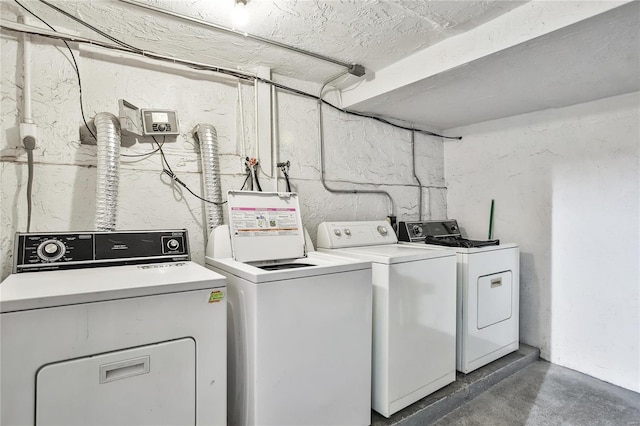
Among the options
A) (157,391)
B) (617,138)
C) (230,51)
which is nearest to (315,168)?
(230,51)

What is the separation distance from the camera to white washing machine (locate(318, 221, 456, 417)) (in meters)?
1.87

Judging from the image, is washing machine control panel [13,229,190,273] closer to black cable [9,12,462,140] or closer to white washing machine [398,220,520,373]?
black cable [9,12,462,140]

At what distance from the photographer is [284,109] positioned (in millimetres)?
2551

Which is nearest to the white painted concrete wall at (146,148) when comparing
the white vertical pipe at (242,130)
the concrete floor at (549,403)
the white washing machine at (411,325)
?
the white vertical pipe at (242,130)

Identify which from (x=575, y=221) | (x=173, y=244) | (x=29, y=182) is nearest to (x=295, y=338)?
(x=173, y=244)

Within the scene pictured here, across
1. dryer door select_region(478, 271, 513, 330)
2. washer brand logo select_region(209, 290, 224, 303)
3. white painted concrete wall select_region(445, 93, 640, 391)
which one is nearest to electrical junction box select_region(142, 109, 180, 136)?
washer brand logo select_region(209, 290, 224, 303)

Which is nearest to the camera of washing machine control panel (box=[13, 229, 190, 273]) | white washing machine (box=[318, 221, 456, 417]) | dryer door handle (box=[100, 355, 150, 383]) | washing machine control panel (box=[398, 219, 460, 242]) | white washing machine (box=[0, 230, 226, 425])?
white washing machine (box=[0, 230, 226, 425])

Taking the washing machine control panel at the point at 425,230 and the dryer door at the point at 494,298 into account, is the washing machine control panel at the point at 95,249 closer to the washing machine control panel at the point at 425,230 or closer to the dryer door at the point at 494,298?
the washing machine control panel at the point at 425,230

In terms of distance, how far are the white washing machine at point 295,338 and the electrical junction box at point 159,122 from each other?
593 millimetres

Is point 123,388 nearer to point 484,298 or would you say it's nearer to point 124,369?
point 124,369

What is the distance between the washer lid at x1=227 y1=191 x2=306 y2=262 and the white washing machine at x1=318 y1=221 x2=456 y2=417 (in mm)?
393

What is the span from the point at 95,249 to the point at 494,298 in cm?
259

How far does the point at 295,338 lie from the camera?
1521 mm

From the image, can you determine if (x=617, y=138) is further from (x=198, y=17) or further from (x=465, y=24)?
(x=198, y=17)
